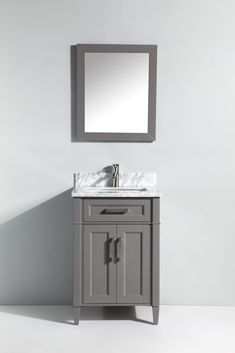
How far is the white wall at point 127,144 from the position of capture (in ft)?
12.1

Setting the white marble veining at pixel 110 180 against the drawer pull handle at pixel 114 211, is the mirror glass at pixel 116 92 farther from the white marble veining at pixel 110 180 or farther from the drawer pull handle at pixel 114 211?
the drawer pull handle at pixel 114 211

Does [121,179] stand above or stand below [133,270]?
above

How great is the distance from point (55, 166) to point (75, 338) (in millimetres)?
1321

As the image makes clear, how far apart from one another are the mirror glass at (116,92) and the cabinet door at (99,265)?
861 mm

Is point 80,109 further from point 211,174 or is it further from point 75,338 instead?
point 75,338

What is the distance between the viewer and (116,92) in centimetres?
372

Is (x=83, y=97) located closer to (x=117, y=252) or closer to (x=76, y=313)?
(x=117, y=252)

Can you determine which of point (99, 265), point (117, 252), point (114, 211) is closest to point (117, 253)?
point (117, 252)

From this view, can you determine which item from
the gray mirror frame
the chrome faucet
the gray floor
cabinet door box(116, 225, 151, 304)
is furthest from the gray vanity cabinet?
the gray mirror frame

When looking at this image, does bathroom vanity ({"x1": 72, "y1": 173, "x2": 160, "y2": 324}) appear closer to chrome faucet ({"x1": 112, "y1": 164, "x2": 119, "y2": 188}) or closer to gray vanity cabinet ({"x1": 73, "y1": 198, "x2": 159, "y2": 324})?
gray vanity cabinet ({"x1": 73, "y1": 198, "x2": 159, "y2": 324})

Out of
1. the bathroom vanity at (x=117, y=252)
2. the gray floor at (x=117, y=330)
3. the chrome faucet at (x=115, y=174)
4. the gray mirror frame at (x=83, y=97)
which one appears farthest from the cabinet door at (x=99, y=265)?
the gray mirror frame at (x=83, y=97)

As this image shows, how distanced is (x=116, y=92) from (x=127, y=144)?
0.41 m

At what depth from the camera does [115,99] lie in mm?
3725

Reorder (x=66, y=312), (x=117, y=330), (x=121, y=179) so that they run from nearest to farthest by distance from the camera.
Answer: (x=117, y=330)
(x=66, y=312)
(x=121, y=179)
